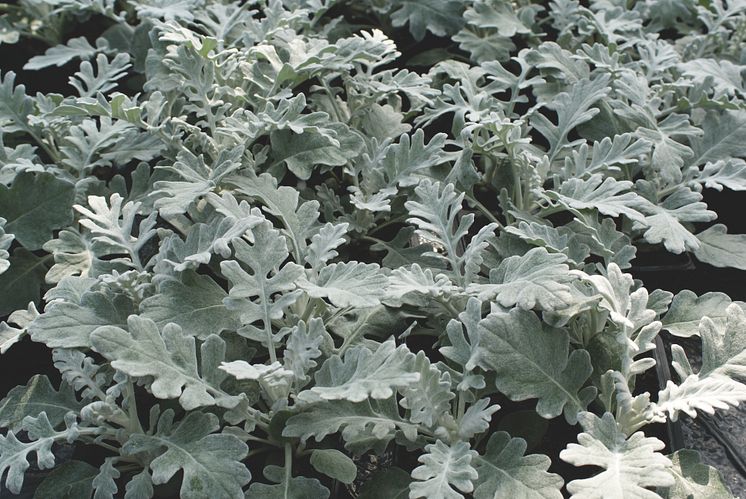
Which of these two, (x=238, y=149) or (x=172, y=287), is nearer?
(x=172, y=287)

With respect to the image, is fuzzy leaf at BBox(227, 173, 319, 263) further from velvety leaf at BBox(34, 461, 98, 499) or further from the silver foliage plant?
velvety leaf at BBox(34, 461, 98, 499)

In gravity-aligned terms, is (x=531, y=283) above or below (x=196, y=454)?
above

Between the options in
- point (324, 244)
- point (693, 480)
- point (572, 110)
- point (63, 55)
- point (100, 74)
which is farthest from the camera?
point (63, 55)

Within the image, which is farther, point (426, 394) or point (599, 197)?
point (599, 197)

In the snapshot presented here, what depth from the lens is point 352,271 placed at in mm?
1212

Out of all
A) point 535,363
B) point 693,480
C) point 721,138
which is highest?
point 721,138

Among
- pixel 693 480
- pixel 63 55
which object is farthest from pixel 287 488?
pixel 63 55

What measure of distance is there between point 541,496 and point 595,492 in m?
0.09

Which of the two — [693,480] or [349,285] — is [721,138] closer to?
[693,480]

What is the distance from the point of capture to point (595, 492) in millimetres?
1000

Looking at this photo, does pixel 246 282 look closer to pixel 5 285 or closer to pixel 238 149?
pixel 238 149

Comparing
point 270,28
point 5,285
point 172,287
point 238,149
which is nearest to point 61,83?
point 270,28

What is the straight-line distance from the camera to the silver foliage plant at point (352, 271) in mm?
1106

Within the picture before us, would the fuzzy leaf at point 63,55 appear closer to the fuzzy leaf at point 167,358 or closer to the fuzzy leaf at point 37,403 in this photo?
the fuzzy leaf at point 37,403
